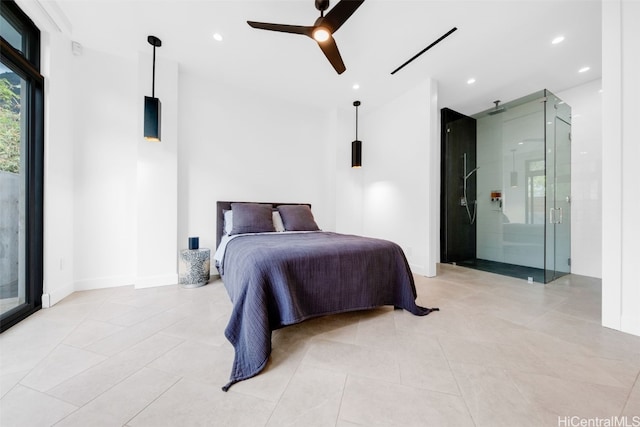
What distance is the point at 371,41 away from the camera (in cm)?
261

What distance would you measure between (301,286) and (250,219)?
5.41ft

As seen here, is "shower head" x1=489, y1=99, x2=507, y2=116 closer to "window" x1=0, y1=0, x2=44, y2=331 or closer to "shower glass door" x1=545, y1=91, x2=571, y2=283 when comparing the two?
"shower glass door" x1=545, y1=91, x2=571, y2=283

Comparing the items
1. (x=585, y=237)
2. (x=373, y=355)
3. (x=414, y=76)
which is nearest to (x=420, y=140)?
(x=414, y=76)

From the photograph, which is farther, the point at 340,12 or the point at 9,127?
the point at 9,127

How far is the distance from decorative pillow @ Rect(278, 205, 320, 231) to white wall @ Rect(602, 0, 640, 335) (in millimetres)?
2961

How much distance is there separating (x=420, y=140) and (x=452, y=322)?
2535mm

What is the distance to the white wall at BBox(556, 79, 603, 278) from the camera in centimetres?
326

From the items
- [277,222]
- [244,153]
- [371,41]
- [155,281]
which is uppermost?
[371,41]

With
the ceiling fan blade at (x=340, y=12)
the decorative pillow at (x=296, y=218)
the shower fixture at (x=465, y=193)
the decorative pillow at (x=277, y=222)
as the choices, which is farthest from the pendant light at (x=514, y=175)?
the decorative pillow at (x=277, y=222)

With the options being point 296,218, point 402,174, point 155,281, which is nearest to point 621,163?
point 402,174

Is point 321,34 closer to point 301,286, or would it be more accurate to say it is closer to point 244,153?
point 301,286

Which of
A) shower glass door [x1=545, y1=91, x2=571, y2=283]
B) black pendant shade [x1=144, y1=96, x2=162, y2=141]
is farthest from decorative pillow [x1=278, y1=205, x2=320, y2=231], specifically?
shower glass door [x1=545, y1=91, x2=571, y2=283]

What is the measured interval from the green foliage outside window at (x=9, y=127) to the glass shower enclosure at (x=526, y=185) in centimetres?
584

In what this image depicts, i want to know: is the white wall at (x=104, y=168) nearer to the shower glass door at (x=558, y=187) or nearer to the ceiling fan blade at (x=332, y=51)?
the ceiling fan blade at (x=332, y=51)
